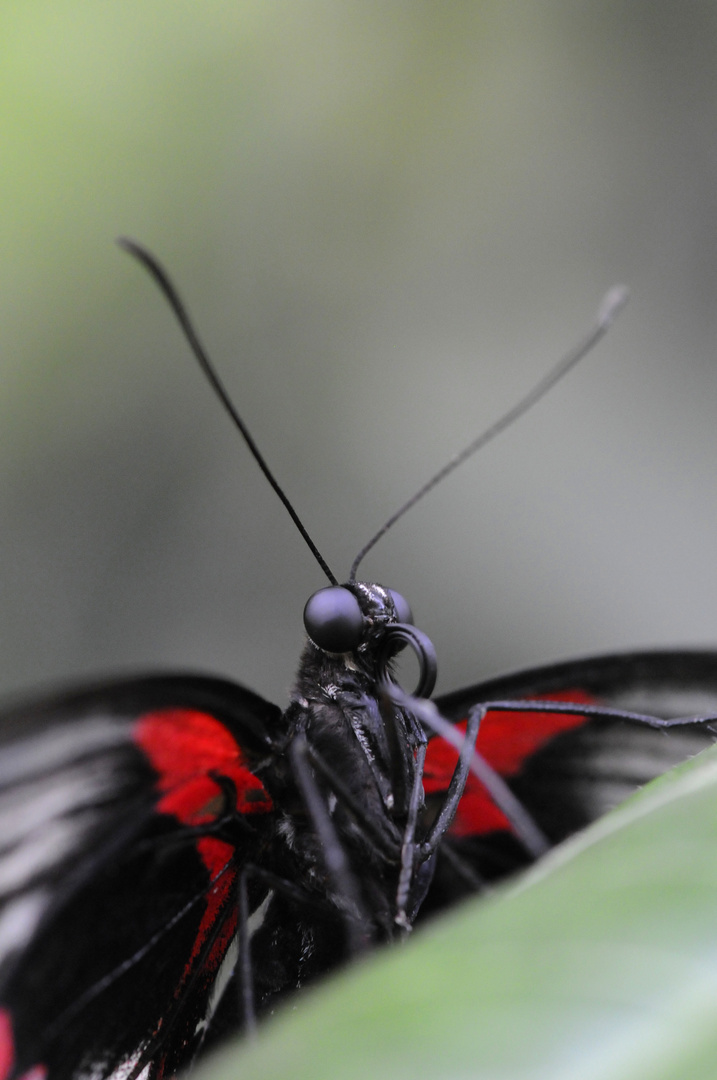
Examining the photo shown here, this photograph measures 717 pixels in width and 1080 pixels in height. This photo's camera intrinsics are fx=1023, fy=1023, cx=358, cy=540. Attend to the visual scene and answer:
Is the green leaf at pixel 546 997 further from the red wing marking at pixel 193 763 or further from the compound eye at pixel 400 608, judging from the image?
the compound eye at pixel 400 608

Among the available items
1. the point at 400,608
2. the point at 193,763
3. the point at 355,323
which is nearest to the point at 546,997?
the point at 193,763

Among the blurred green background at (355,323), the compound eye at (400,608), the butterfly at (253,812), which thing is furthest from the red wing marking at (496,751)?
the blurred green background at (355,323)

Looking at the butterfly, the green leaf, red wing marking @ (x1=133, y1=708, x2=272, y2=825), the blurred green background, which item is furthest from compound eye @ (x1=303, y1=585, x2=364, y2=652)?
the blurred green background

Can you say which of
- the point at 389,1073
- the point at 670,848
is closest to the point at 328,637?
the point at 670,848

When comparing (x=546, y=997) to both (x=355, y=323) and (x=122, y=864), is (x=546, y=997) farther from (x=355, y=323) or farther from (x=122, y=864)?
(x=355, y=323)

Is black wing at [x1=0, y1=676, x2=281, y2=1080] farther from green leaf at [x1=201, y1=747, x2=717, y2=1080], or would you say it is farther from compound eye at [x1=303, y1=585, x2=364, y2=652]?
green leaf at [x1=201, y1=747, x2=717, y2=1080]

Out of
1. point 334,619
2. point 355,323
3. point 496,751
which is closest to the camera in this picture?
→ point 334,619
